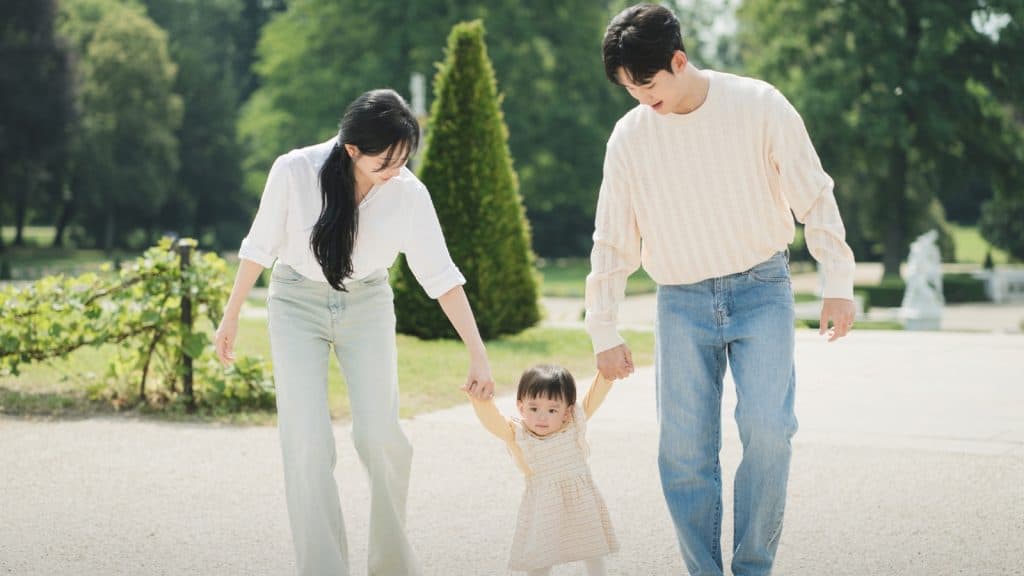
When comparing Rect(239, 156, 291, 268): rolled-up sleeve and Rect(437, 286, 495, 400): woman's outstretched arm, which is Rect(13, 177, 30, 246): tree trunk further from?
Rect(437, 286, 495, 400): woman's outstretched arm

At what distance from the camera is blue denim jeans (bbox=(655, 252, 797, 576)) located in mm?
3562

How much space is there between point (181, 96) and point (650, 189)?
4765cm

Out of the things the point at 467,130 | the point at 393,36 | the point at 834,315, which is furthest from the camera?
the point at 393,36

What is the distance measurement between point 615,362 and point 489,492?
2.01 meters

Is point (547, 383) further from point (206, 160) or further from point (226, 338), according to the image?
point (206, 160)

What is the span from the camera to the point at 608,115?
134ft

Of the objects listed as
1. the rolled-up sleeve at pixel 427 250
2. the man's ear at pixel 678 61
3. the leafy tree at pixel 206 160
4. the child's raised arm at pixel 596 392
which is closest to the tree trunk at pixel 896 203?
the leafy tree at pixel 206 160

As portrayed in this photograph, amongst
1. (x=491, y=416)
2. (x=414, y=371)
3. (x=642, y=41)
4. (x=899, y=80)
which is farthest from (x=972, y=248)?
(x=642, y=41)

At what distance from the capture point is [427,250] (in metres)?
3.83

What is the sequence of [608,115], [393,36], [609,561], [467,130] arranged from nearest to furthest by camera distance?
[609,561] < [467,130] < [393,36] < [608,115]

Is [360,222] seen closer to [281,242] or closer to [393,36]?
[281,242]

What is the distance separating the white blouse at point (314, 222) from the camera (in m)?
3.69

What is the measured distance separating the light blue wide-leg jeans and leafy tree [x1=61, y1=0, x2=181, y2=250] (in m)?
41.8

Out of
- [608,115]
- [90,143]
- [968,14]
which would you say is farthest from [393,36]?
[968,14]
